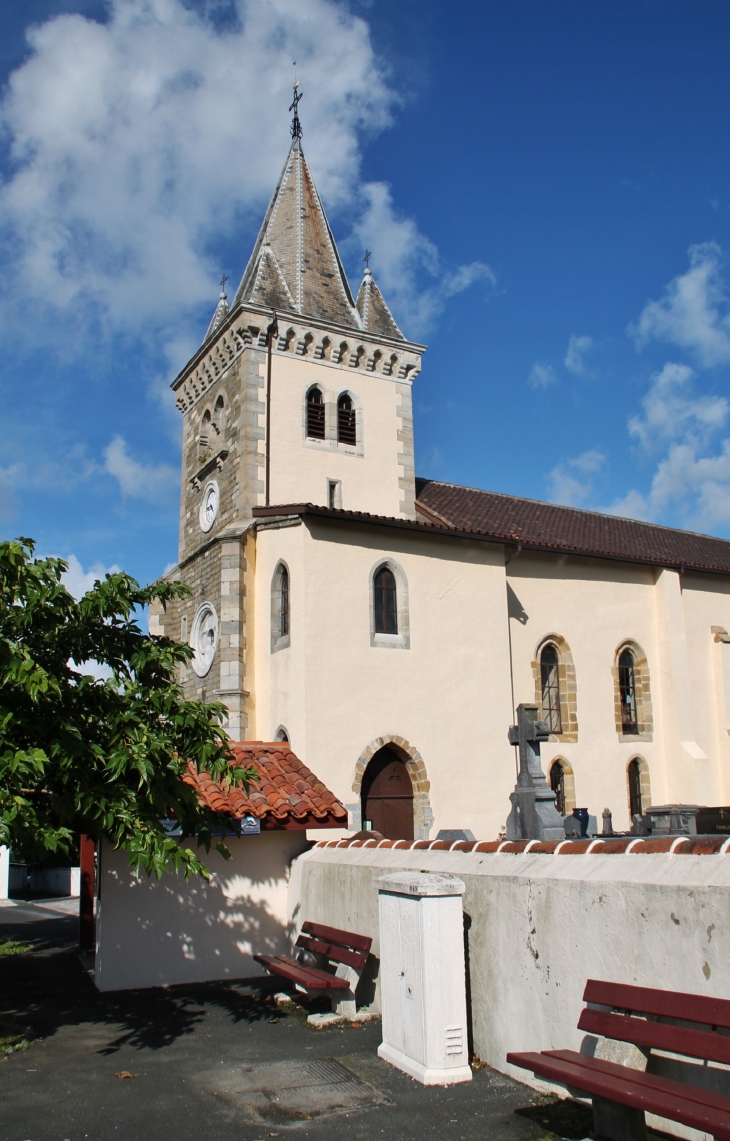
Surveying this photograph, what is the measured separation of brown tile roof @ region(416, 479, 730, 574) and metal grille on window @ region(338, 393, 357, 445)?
7.74ft

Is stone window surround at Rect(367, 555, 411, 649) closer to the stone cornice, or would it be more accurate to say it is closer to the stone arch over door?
the stone arch over door

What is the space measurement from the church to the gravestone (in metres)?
3.96

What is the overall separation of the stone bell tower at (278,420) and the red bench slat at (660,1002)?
516 inches

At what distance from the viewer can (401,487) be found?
72.7 feet

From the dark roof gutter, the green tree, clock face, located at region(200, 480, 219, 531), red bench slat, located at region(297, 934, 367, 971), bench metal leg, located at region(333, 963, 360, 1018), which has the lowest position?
bench metal leg, located at region(333, 963, 360, 1018)

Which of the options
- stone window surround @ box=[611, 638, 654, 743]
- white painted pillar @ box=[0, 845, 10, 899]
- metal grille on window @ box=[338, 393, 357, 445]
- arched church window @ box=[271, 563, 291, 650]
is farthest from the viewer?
white painted pillar @ box=[0, 845, 10, 899]

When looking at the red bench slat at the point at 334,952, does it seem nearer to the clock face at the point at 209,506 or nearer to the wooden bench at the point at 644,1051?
the wooden bench at the point at 644,1051

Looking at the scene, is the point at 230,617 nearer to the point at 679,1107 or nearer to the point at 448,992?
the point at 448,992

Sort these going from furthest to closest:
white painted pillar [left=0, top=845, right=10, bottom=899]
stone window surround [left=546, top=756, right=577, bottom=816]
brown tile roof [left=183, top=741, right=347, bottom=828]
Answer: white painted pillar [left=0, top=845, right=10, bottom=899], stone window surround [left=546, top=756, right=577, bottom=816], brown tile roof [left=183, top=741, right=347, bottom=828]

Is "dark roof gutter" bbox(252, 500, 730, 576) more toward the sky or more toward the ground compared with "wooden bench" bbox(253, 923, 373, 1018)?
more toward the sky

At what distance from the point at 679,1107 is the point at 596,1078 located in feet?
1.96

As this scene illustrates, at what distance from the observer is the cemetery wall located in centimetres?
487

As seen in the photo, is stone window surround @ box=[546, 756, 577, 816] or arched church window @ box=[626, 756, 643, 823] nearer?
stone window surround @ box=[546, 756, 577, 816]

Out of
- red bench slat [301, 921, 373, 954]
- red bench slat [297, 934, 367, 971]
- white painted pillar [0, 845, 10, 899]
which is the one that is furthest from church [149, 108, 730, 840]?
white painted pillar [0, 845, 10, 899]
